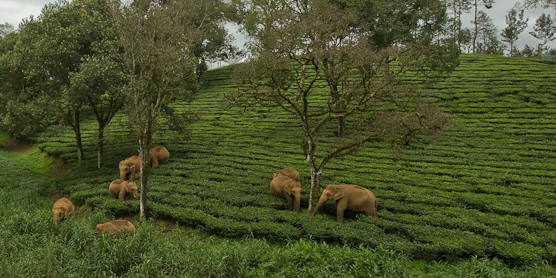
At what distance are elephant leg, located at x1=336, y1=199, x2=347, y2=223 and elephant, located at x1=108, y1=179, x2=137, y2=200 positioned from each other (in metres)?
8.57

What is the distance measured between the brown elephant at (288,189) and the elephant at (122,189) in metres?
6.00

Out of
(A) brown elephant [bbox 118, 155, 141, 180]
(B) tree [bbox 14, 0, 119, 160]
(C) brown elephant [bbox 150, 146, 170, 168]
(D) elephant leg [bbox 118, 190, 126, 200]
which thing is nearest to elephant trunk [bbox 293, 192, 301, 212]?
(D) elephant leg [bbox 118, 190, 126, 200]

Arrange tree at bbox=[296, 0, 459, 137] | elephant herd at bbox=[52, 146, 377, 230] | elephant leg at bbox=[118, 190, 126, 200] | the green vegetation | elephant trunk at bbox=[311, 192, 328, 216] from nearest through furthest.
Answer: the green vegetation < elephant herd at bbox=[52, 146, 377, 230] < elephant trunk at bbox=[311, 192, 328, 216] < elephant leg at bbox=[118, 190, 126, 200] < tree at bbox=[296, 0, 459, 137]

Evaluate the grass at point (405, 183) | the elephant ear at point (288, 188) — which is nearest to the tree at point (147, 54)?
the grass at point (405, 183)

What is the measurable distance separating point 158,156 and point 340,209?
11680 millimetres

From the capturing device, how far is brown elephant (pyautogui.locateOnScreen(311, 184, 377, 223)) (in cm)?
1262

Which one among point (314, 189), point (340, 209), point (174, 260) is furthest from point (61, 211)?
point (340, 209)

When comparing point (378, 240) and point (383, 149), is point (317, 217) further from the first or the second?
point (383, 149)

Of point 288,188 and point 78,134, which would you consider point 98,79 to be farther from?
point 288,188

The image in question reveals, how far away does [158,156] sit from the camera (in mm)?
19812

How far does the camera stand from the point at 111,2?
1414cm

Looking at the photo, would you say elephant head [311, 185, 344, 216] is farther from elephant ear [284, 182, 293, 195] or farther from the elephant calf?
the elephant calf

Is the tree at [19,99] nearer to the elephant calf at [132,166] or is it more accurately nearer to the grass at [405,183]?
the grass at [405,183]

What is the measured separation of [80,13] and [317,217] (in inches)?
669
